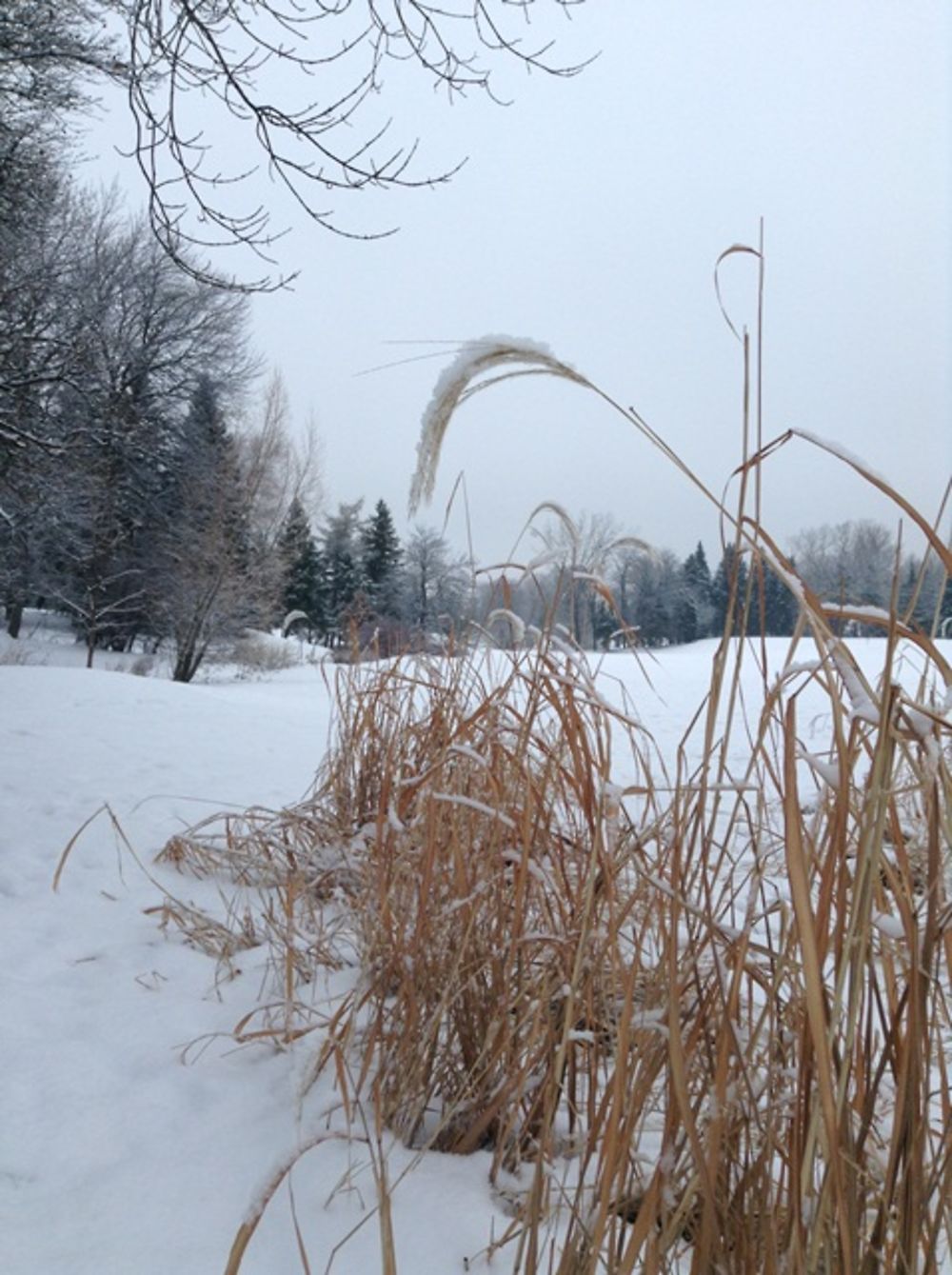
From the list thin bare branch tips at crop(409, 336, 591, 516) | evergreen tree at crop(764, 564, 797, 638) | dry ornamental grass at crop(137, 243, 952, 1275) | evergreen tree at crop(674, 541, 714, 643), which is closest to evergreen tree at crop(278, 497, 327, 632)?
evergreen tree at crop(674, 541, 714, 643)

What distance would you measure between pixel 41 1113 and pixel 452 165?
341 centimetres

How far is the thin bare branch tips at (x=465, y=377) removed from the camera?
2.20 ft

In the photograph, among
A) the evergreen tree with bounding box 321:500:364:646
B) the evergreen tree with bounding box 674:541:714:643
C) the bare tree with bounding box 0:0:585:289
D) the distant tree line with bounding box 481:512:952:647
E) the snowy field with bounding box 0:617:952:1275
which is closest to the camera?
the distant tree line with bounding box 481:512:952:647

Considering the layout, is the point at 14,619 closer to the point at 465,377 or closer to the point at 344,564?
the point at 344,564

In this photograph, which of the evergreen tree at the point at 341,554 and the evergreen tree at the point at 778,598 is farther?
the evergreen tree at the point at 341,554

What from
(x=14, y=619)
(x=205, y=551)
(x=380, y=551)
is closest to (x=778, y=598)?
(x=205, y=551)

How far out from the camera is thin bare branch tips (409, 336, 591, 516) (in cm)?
67

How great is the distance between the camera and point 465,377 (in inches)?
29.2

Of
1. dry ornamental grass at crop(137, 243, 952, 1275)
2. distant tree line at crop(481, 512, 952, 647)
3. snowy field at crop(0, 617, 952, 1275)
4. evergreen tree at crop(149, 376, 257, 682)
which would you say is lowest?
snowy field at crop(0, 617, 952, 1275)

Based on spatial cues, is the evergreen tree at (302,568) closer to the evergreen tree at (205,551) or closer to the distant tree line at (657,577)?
the evergreen tree at (205,551)

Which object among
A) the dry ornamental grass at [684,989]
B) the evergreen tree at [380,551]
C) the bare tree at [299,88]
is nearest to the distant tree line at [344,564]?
the evergreen tree at [380,551]

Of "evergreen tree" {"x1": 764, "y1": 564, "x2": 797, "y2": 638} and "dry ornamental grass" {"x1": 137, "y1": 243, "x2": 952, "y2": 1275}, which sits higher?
"evergreen tree" {"x1": 764, "y1": 564, "x2": 797, "y2": 638}

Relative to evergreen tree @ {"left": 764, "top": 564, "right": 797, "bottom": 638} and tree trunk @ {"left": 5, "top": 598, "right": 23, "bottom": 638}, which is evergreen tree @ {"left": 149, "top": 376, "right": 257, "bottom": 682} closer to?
tree trunk @ {"left": 5, "top": 598, "right": 23, "bottom": 638}

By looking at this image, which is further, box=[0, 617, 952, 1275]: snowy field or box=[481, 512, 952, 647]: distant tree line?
box=[0, 617, 952, 1275]: snowy field
